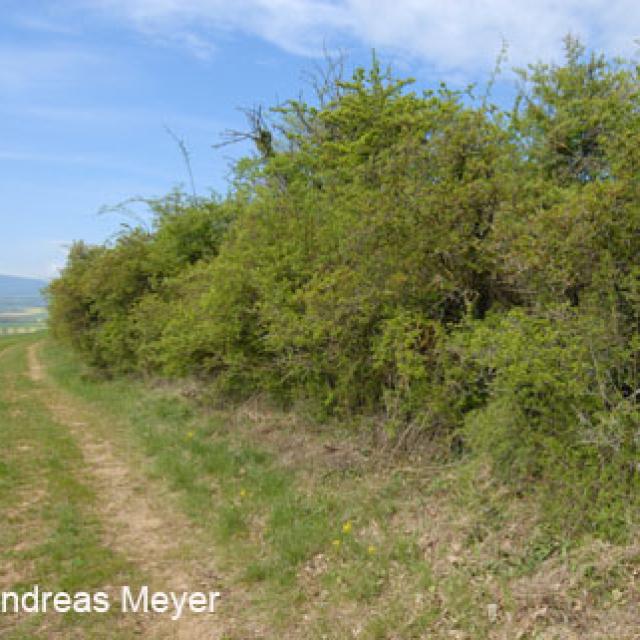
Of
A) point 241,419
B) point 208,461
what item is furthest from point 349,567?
point 241,419

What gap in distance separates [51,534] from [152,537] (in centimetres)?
100

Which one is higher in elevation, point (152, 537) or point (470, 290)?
point (470, 290)

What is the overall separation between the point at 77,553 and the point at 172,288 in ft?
31.1

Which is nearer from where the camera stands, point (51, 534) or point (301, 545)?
point (301, 545)

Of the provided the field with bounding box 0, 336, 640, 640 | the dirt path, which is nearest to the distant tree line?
the field with bounding box 0, 336, 640, 640

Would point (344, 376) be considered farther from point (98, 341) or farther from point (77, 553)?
point (98, 341)

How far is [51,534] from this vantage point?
5.95 metres

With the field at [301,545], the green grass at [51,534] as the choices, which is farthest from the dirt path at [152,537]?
the green grass at [51,534]

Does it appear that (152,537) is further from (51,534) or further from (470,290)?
(470,290)

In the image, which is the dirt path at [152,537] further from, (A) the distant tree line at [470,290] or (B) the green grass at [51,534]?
(A) the distant tree line at [470,290]

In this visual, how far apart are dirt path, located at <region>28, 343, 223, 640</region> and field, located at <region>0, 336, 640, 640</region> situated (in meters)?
0.02

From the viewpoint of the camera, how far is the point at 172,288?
14.4 meters

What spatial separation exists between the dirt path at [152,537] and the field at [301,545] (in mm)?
19

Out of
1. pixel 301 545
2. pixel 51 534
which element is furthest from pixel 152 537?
pixel 301 545
